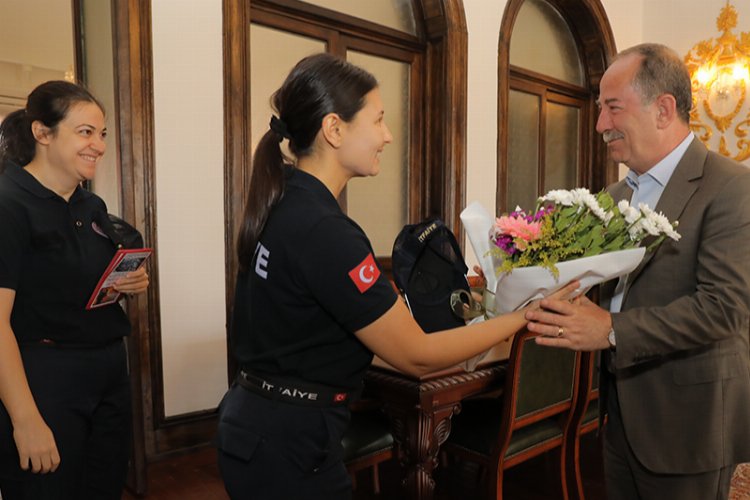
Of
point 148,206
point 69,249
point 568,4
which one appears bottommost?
point 69,249

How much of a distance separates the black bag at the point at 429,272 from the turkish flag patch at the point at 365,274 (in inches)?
15.3

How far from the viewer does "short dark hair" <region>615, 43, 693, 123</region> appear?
150 cm

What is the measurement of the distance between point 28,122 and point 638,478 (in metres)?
2.00

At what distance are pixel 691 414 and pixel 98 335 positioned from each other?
1.65 meters

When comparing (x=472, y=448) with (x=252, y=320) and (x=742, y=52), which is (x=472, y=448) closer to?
(x=252, y=320)

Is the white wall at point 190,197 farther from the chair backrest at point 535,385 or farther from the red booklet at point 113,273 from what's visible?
the chair backrest at point 535,385

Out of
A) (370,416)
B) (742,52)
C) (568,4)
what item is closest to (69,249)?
(370,416)

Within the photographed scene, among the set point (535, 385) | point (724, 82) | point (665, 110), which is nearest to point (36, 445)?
point (535, 385)

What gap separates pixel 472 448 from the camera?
227 cm

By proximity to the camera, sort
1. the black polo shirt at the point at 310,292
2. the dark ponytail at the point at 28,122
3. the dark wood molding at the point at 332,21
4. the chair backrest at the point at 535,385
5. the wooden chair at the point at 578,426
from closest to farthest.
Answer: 1. the black polo shirt at the point at 310,292
2. the dark ponytail at the point at 28,122
3. the chair backrest at the point at 535,385
4. the wooden chair at the point at 578,426
5. the dark wood molding at the point at 332,21

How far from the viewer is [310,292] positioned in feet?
3.58

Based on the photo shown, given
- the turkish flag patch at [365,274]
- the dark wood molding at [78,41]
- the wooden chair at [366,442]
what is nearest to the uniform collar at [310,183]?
the turkish flag patch at [365,274]

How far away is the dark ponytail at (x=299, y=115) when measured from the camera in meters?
1.14

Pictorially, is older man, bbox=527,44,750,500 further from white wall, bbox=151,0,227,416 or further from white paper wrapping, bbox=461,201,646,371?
white wall, bbox=151,0,227,416
